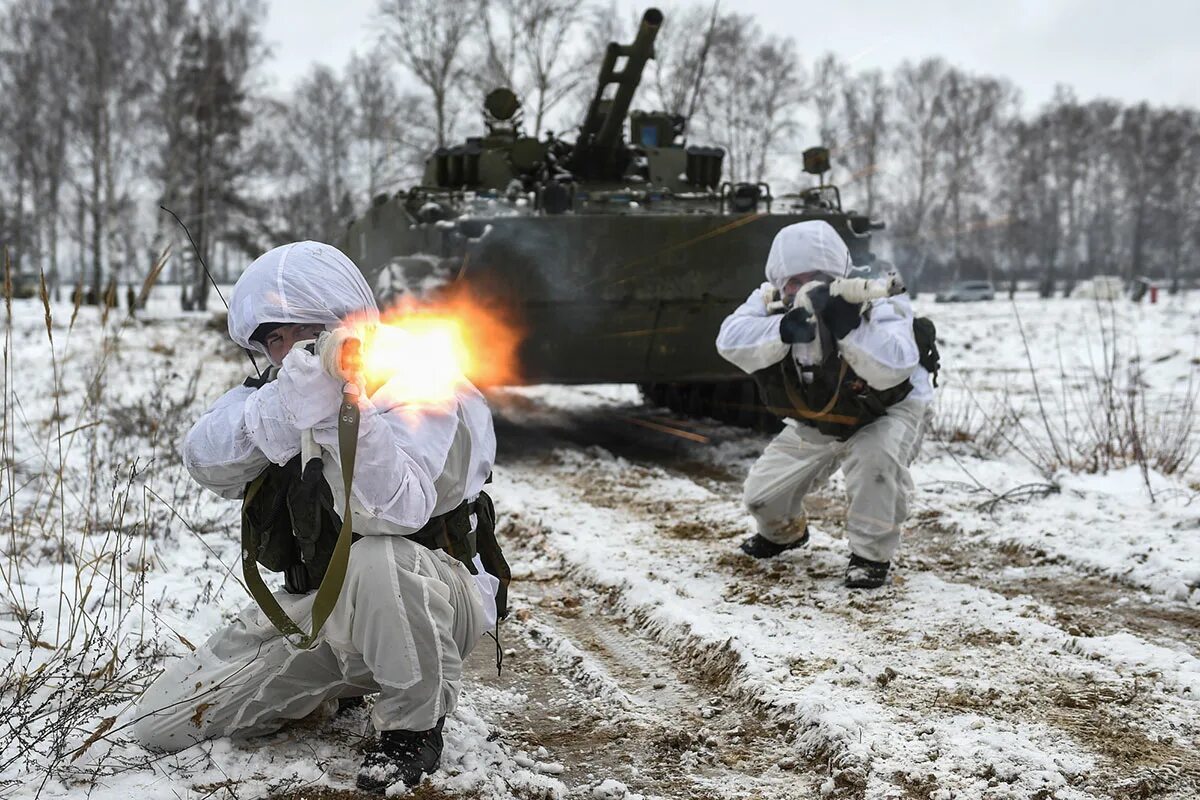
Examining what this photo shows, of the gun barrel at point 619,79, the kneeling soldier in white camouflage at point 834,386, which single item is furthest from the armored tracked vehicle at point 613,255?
the kneeling soldier in white camouflage at point 834,386

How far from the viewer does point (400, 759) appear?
248cm

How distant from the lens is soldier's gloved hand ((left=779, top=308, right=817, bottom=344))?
411 centimetres

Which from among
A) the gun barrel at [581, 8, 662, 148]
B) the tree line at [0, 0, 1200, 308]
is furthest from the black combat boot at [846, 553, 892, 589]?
the tree line at [0, 0, 1200, 308]

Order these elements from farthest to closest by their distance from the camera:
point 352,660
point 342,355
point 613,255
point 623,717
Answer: point 613,255, point 623,717, point 352,660, point 342,355

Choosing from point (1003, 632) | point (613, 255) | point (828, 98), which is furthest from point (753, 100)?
point (1003, 632)

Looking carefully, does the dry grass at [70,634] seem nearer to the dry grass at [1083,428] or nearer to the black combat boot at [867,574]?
the black combat boot at [867,574]

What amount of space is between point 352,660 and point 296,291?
83cm

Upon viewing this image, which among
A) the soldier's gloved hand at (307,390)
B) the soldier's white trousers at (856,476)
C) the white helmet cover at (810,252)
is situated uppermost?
the white helmet cover at (810,252)

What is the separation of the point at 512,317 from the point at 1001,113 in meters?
33.9

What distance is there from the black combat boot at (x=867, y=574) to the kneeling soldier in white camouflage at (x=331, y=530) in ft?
6.06

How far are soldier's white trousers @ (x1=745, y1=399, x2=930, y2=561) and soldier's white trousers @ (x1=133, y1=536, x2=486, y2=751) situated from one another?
75.6 inches

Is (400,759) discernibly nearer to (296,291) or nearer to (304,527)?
(304,527)

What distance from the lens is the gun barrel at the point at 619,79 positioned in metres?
7.06

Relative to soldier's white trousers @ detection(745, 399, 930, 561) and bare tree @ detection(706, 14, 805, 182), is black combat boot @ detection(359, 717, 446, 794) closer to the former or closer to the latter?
soldier's white trousers @ detection(745, 399, 930, 561)
